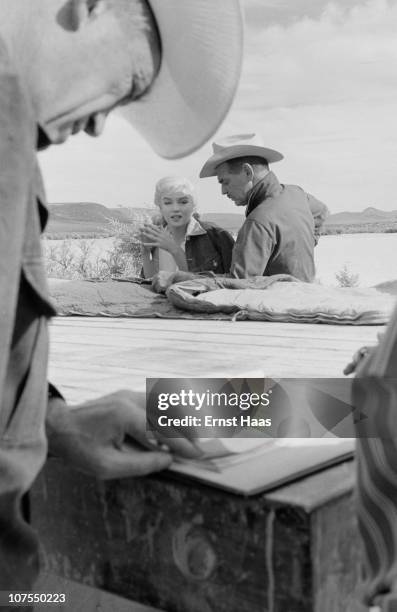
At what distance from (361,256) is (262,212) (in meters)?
19.0

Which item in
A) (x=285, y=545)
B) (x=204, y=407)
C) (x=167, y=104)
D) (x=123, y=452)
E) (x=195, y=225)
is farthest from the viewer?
(x=195, y=225)

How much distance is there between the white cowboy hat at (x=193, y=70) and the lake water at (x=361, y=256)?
15.1 metres

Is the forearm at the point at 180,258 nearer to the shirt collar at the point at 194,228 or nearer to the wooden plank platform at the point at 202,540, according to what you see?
the shirt collar at the point at 194,228

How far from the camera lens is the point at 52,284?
4.16 m

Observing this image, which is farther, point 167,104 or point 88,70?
point 167,104

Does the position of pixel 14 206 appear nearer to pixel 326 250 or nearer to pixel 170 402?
pixel 170 402

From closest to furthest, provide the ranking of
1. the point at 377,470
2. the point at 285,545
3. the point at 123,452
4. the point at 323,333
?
the point at 377,470, the point at 285,545, the point at 123,452, the point at 323,333

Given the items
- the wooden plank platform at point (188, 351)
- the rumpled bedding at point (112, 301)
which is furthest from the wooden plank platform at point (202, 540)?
the rumpled bedding at point (112, 301)

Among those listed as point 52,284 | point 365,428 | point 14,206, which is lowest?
point 52,284

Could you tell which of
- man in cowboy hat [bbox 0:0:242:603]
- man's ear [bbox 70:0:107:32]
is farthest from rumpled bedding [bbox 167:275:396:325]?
man's ear [bbox 70:0:107:32]

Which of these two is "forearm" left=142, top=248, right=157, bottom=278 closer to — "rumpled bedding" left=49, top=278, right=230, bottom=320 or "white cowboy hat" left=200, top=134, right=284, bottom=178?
"rumpled bedding" left=49, top=278, right=230, bottom=320

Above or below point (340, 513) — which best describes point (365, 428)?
above

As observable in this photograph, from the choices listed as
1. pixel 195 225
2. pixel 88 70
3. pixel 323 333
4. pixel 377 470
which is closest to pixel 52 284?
pixel 195 225

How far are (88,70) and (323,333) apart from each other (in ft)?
6.04
